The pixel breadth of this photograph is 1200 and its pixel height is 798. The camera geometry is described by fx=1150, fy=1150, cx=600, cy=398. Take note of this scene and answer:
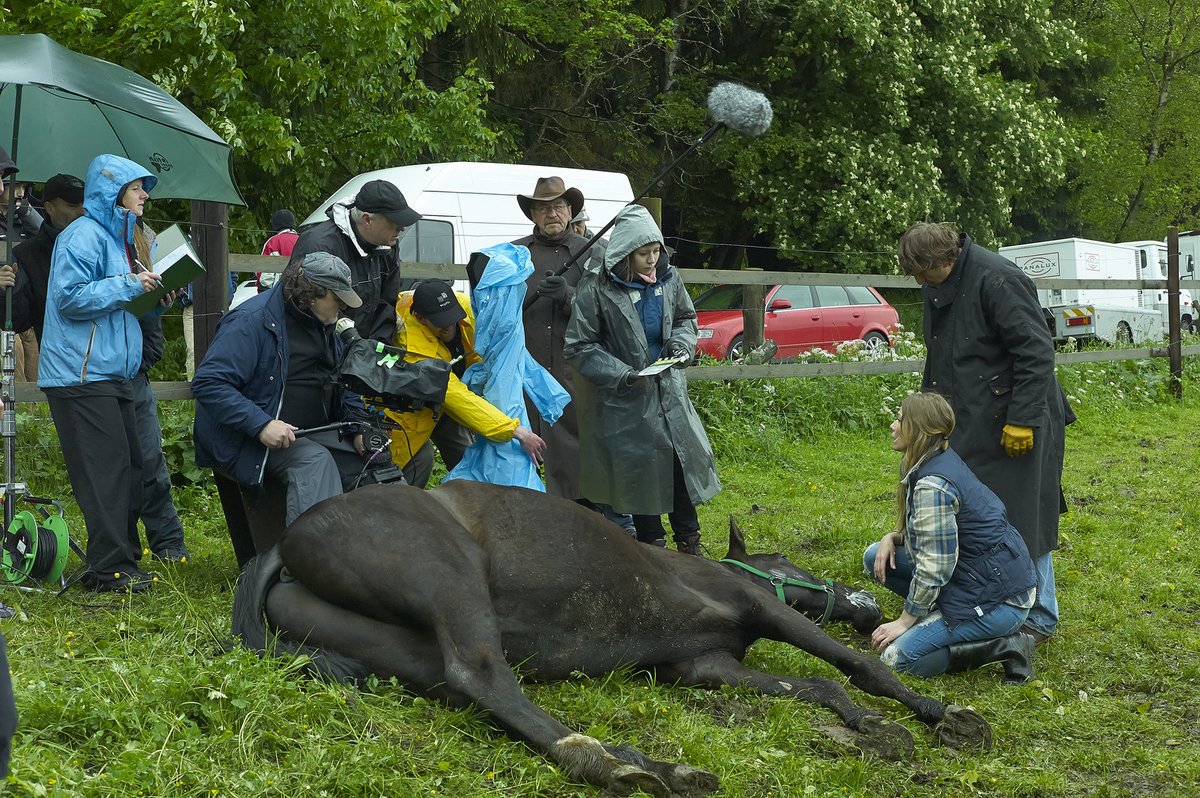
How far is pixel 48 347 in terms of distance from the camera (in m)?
4.87

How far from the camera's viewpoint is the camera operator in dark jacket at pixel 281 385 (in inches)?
171

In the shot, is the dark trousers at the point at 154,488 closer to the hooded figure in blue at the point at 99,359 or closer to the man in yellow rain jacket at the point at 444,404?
the hooded figure in blue at the point at 99,359

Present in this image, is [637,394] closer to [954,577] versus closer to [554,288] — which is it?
[554,288]

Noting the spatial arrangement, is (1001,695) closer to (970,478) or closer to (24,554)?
(970,478)

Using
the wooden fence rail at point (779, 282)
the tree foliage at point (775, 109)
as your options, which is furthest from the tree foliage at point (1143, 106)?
the wooden fence rail at point (779, 282)

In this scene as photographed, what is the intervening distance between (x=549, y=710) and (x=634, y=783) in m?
0.65

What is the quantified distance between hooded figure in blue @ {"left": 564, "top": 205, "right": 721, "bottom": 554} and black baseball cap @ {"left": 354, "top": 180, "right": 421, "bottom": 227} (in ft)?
3.20

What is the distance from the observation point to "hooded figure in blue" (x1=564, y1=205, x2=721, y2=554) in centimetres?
536

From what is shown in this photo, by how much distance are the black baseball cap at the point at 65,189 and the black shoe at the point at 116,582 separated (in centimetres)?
176

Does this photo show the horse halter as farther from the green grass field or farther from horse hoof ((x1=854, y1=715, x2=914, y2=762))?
horse hoof ((x1=854, y1=715, x2=914, y2=762))

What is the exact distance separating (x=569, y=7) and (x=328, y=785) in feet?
53.8

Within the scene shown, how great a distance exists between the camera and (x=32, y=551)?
4.72 metres

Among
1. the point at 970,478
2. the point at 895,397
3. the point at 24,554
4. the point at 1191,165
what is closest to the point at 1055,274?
the point at 1191,165

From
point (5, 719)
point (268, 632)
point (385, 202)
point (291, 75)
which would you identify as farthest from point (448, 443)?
point (291, 75)
